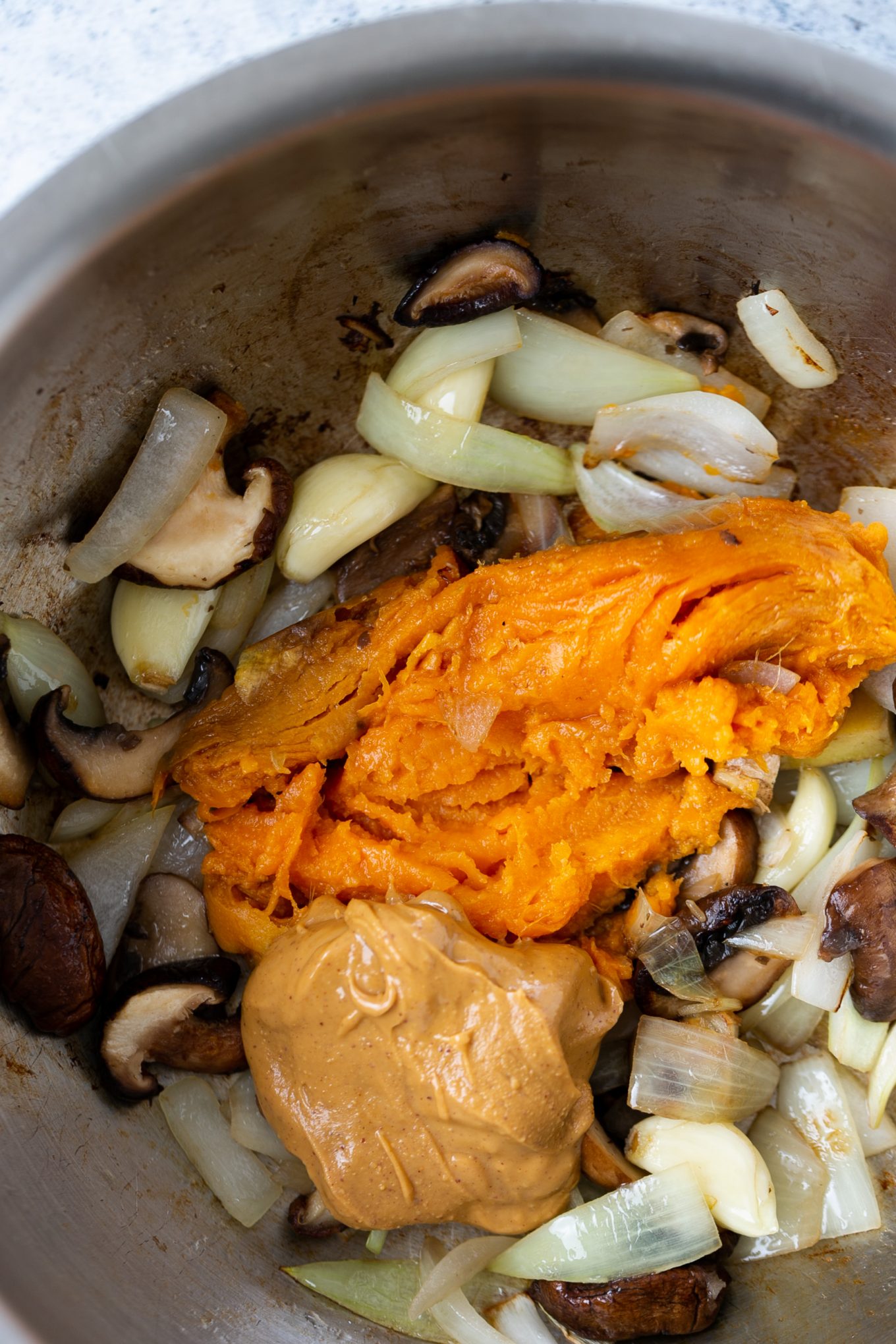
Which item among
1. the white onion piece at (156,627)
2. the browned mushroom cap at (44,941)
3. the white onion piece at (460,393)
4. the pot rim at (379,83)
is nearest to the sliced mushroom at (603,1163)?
the browned mushroom cap at (44,941)

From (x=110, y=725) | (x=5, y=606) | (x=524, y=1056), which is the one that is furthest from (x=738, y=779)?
(x=5, y=606)

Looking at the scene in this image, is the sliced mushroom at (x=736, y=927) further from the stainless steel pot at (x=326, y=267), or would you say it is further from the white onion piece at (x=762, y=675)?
the stainless steel pot at (x=326, y=267)

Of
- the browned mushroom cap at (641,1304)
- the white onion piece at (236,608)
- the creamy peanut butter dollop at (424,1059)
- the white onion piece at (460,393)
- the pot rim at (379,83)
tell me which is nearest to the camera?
the pot rim at (379,83)

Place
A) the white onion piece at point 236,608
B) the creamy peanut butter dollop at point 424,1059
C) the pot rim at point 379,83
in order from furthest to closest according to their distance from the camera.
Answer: the white onion piece at point 236,608 < the creamy peanut butter dollop at point 424,1059 < the pot rim at point 379,83

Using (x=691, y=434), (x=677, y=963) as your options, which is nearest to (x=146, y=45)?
(x=691, y=434)

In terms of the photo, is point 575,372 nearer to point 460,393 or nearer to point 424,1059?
point 460,393

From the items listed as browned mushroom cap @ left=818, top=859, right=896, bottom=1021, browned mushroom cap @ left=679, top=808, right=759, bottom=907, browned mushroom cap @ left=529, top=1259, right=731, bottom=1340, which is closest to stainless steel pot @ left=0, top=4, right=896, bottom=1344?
browned mushroom cap @ left=529, top=1259, right=731, bottom=1340

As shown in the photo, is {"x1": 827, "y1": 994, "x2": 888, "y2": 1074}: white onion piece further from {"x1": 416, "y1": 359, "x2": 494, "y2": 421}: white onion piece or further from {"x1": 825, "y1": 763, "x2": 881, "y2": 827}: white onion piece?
{"x1": 416, "y1": 359, "x2": 494, "y2": 421}: white onion piece

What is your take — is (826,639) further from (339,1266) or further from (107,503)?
(339,1266)
